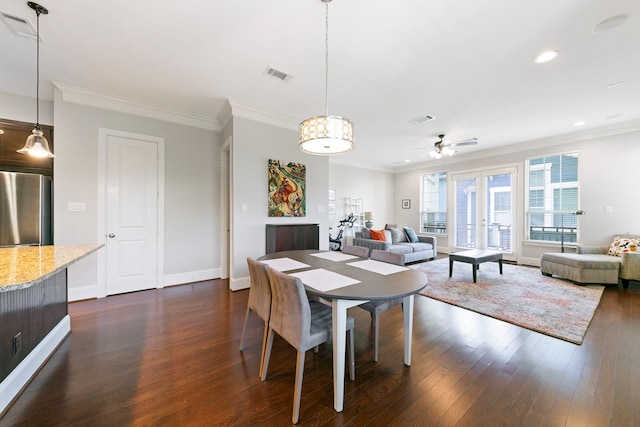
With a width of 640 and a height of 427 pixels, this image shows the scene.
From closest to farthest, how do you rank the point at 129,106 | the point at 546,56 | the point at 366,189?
the point at 546,56
the point at 129,106
the point at 366,189

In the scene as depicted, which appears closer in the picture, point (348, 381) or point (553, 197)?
point (348, 381)

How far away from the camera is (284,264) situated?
227 centimetres

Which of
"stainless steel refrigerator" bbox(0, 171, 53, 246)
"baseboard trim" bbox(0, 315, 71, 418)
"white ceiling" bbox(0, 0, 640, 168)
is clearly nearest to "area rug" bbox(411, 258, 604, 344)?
"white ceiling" bbox(0, 0, 640, 168)

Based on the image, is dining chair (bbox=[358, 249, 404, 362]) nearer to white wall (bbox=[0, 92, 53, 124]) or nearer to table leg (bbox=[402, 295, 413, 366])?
table leg (bbox=[402, 295, 413, 366])

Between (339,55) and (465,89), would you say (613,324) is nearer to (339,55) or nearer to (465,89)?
(465,89)

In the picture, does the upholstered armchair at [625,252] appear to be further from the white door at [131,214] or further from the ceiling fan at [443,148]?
the white door at [131,214]

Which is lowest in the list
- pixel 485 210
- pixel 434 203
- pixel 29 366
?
pixel 29 366

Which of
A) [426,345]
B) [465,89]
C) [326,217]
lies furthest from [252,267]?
[465,89]

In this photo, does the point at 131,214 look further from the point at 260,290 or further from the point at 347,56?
the point at 347,56

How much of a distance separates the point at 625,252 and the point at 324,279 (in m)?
5.39

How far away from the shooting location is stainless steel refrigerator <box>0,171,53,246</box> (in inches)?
107

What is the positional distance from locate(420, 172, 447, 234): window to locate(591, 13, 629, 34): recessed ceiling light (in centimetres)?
524

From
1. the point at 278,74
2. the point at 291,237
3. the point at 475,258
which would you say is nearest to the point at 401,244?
the point at 475,258

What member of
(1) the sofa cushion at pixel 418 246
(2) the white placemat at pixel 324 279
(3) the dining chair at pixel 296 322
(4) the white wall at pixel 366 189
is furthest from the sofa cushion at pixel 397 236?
(3) the dining chair at pixel 296 322
